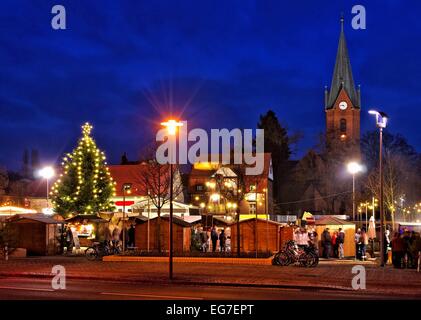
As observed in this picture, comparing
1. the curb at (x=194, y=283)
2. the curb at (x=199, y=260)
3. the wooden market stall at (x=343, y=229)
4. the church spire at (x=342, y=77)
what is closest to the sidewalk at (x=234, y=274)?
the curb at (x=194, y=283)

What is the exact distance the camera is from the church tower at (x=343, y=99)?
113m

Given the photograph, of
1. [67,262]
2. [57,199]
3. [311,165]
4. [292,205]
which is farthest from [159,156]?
[292,205]

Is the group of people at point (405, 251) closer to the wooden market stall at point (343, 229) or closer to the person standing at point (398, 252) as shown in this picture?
the person standing at point (398, 252)

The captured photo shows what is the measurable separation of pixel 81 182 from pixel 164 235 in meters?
18.1

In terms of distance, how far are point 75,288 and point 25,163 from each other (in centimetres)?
11960

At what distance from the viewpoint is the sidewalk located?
66.7 ft

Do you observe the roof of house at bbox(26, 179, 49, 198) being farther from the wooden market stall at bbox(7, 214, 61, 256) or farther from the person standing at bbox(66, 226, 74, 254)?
the wooden market stall at bbox(7, 214, 61, 256)

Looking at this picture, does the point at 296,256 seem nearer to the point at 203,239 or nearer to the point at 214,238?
the point at 214,238

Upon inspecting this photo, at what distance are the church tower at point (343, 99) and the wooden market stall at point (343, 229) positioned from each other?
260ft

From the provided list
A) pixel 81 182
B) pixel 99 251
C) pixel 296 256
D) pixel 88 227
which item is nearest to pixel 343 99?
pixel 81 182

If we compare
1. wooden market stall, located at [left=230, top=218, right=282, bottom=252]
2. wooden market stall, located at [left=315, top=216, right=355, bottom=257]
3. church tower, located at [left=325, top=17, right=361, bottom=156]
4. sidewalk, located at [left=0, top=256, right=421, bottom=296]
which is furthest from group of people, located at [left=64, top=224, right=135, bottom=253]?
church tower, located at [left=325, top=17, right=361, bottom=156]

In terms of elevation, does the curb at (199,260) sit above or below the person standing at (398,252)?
below

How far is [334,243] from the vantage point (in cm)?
3356
